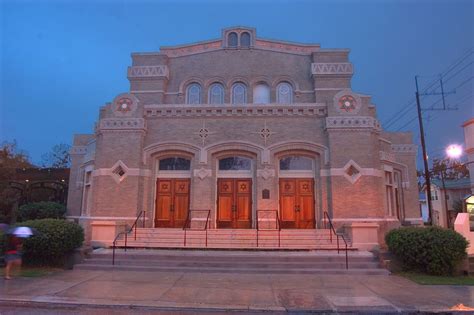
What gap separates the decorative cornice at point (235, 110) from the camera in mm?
17766

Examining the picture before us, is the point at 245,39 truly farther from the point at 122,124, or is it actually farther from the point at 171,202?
the point at 171,202

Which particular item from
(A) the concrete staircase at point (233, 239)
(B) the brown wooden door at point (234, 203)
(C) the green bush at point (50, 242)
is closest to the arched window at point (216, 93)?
(B) the brown wooden door at point (234, 203)

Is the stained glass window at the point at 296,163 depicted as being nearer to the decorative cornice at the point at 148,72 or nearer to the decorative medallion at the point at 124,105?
the decorative medallion at the point at 124,105

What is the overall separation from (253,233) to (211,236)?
5.77 ft

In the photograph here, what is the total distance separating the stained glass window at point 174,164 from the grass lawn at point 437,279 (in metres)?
10.6

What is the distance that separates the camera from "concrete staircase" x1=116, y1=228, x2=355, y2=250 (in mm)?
13906

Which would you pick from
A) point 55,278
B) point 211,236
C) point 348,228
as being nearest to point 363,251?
point 348,228

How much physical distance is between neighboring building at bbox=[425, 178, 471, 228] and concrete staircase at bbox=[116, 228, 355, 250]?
26428mm

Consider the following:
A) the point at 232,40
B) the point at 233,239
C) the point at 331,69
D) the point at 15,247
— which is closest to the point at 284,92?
the point at 331,69

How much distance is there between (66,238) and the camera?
12.1 meters

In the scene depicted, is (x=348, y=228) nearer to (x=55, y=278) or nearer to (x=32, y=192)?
(x=55, y=278)

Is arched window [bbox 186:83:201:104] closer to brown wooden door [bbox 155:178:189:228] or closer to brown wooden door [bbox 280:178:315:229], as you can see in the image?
brown wooden door [bbox 155:178:189:228]

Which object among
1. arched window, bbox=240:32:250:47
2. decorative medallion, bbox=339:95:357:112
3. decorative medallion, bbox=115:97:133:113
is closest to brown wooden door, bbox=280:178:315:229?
decorative medallion, bbox=339:95:357:112

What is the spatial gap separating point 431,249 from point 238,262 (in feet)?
19.6
